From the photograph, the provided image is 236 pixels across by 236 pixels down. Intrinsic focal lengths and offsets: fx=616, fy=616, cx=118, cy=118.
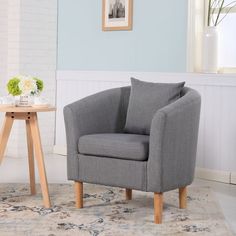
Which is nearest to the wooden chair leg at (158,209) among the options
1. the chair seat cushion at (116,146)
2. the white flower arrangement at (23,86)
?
the chair seat cushion at (116,146)

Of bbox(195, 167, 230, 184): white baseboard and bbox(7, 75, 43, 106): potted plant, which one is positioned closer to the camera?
bbox(7, 75, 43, 106): potted plant

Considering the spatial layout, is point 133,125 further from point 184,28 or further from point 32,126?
point 184,28

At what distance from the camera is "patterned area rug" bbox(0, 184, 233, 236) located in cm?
351

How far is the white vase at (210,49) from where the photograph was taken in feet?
17.1

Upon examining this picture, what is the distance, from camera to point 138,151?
371 centimetres

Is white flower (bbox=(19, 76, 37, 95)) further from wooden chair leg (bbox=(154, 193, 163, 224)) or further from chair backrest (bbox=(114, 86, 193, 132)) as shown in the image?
wooden chair leg (bbox=(154, 193, 163, 224))

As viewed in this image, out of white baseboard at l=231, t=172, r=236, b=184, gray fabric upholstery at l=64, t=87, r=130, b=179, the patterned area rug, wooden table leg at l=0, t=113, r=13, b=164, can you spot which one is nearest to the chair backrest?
gray fabric upholstery at l=64, t=87, r=130, b=179

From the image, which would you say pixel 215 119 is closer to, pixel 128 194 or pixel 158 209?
pixel 128 194

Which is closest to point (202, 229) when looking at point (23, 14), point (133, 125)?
point (133, 125)

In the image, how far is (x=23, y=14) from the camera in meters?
6.03

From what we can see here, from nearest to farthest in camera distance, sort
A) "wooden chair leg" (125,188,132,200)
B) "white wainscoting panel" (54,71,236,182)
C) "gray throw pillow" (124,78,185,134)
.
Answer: "gray throw pillow" (124,78,185,134)
"wooden chair leg" (125,188,132,200)
"white wainscoting panel" (54,71,236,182)

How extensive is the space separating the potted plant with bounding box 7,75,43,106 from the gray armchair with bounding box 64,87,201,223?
0.31 meters

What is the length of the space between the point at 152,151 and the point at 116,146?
0.26 m

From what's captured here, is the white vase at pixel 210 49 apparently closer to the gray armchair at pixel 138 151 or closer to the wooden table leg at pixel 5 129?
the gray armchair at pixel 138 151
